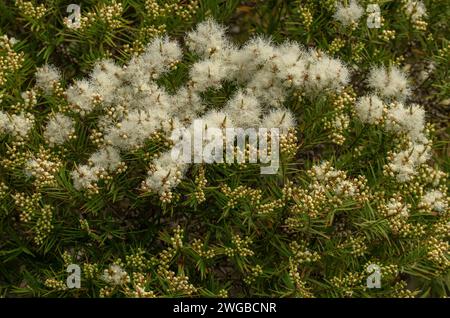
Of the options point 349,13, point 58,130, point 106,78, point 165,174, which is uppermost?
point 349,13

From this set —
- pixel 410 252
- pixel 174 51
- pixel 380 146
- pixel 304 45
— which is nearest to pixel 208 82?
pixel 174 51

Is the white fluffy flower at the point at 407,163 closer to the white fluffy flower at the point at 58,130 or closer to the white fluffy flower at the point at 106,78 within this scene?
the white fluffy flower at the point at 106,78

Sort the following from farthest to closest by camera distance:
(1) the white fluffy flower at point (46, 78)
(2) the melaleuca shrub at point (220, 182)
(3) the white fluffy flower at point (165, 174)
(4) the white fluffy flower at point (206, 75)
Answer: (1) the white fluffy flower at point (46, 78)
(4) the white fluffy flower at point (206, 75)
(2) the melaleuca shrub at point (220, 182)
(3) the white fluffy flower at point (165, 174)

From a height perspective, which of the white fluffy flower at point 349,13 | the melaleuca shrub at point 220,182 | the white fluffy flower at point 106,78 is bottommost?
the melaleuca shrub at point 220,182

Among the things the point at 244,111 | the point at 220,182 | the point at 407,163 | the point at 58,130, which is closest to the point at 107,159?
the point at 58,130

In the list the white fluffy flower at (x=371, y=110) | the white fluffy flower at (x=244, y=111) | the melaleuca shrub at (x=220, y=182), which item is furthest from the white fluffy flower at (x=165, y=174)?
the white fluffy flower at (x=371, y=110)

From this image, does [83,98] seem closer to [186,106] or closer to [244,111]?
[186,106]

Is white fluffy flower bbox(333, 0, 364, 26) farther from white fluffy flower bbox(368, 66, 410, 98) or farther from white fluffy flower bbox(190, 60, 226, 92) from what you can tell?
white fluffy flower bbox(190, 60, 226, 92)

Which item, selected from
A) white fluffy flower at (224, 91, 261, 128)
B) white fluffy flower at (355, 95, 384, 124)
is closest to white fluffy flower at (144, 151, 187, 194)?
white fluffy flower at (224, 91, 261, 128)
